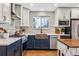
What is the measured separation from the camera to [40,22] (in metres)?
9.00

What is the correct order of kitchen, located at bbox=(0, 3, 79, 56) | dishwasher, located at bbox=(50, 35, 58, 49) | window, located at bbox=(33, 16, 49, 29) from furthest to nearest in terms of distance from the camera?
window, located at bbox=(33, 16, 49, 29) < dishwasher, located at bbox=(50, 35, 58, 49) < kitchen, located at bbox=(0, 3, 79, 56)

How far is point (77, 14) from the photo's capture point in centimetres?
621

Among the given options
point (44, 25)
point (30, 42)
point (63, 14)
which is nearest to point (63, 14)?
point (63, 14)

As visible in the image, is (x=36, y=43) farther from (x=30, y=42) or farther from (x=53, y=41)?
(x=53, y=41)

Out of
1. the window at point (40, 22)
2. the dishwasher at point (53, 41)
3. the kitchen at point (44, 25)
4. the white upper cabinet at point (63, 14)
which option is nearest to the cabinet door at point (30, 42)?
the kitchen at point (44, 25)

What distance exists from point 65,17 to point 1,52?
18.5 feet

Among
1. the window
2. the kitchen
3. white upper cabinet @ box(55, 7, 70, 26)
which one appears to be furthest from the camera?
the window

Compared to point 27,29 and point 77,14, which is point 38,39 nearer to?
point 27,29

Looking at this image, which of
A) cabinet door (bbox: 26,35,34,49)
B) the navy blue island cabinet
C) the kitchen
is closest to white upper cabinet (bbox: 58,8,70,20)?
the kitchen

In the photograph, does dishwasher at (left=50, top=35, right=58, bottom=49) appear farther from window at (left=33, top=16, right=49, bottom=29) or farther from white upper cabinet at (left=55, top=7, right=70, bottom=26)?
window at (left=33, top=16, right=49, bottom=29)

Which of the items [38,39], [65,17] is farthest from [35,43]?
[65,17]

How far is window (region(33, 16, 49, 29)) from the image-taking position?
8.89 meters

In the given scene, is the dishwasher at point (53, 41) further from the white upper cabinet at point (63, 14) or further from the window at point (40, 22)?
the window at point (40, 22)

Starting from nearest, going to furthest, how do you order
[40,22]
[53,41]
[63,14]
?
1. [53,41]
2. [63,14]
3. [40,22]
